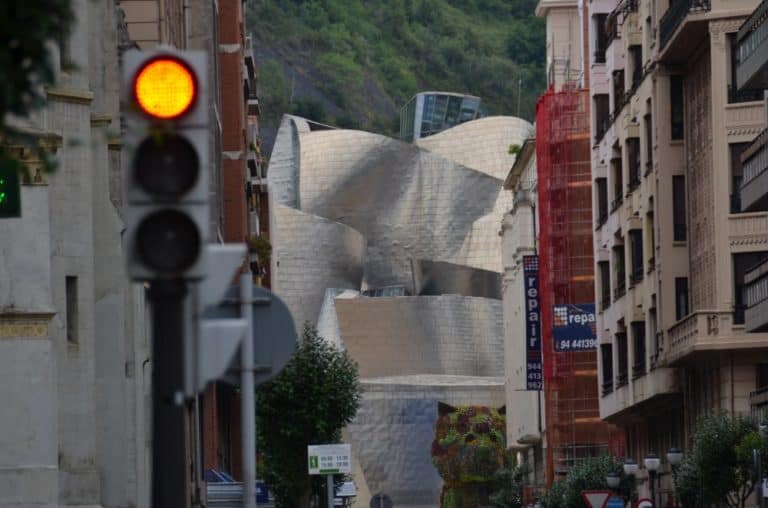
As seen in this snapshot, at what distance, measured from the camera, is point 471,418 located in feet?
479

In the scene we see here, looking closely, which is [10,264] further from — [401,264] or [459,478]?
[401,264]

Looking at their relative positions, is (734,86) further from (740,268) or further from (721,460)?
(721,460)

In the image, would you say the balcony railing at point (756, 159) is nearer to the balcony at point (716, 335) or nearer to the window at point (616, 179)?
the balcony at point (716, 335)

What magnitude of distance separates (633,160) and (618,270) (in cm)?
525

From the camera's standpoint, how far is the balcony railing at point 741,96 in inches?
2447

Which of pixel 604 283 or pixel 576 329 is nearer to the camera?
pixel 604 283

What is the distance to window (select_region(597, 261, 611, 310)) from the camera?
82562 mm

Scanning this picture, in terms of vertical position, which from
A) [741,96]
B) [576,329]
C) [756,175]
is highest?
[741,96]

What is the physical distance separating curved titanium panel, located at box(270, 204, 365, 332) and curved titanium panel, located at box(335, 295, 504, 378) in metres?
10.7

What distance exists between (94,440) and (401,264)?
160 metres

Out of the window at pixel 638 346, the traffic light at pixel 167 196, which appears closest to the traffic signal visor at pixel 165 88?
the traffic light at pixel 167 196

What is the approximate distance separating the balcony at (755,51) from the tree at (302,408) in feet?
65.4

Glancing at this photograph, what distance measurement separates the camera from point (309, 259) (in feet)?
613

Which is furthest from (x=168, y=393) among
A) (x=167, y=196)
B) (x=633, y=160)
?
(x=633, y=160)
